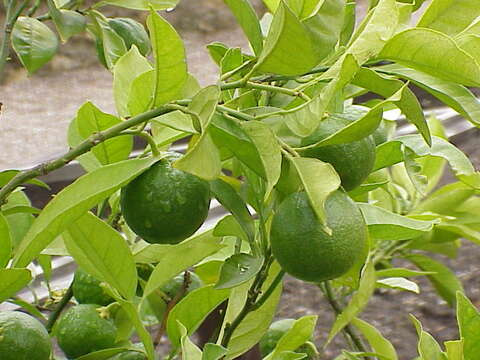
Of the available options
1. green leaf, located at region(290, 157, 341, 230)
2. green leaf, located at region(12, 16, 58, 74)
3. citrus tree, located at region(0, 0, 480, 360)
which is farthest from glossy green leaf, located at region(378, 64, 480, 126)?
green leaf, located at region(12, 16, 58, 74)

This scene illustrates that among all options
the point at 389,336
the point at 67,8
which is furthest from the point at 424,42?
the point at 389,336

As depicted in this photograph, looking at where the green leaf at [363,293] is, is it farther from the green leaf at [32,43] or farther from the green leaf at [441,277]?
the green leaf at [441,277]

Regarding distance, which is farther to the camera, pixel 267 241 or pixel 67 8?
pixel 67 8

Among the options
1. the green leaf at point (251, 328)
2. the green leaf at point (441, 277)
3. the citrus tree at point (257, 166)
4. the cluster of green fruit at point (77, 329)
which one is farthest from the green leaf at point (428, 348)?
the green leaf at point (441, 277)

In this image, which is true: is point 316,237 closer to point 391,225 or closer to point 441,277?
point 391,225

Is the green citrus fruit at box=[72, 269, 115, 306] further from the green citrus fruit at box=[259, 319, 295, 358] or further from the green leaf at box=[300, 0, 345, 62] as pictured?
the green leaf at box=[300, 0, 345, 62]

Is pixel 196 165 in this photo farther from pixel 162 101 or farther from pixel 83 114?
pixel 83 114
